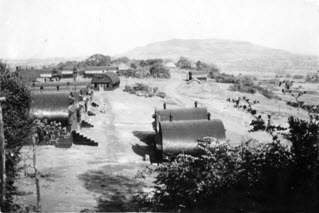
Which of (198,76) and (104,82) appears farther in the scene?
(198,76)

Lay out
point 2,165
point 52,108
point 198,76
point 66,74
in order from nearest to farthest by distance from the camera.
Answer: point 2,165 < point 52,108 < point 66,74 < point 198,76

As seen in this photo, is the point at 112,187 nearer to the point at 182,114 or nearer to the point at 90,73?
the point at 182,114

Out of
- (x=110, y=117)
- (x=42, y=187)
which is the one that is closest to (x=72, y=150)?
(x=42, y=187)

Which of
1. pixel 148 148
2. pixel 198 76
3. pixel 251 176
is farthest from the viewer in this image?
pixel 198 76

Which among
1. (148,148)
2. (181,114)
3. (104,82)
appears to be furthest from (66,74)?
(181,114)

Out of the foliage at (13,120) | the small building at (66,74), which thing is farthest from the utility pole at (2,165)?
the small building at (66,74)

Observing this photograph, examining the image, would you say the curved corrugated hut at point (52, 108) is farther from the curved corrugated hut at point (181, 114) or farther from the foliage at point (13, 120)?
the foliage at point (13, 120)

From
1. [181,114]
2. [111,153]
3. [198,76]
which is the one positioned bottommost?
[111,153]
